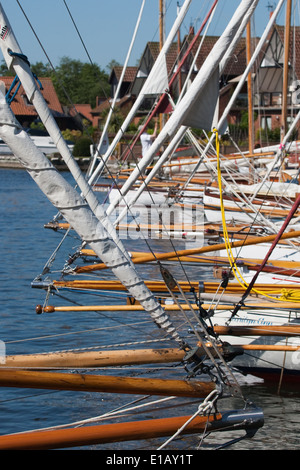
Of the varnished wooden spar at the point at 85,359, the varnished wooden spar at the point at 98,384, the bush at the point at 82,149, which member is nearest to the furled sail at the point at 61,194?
the varnished wooden spar at the point at 85,359

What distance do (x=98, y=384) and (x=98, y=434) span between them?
39 cm

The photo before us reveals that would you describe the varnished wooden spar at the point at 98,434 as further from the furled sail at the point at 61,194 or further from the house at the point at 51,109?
the house at the point at 51,109

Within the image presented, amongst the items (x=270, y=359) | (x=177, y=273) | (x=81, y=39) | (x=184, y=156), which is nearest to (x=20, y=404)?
(x=270, y=359)

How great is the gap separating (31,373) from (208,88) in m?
4.68

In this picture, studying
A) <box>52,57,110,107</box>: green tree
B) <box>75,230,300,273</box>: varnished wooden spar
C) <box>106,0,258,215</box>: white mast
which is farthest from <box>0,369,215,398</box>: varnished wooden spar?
<box>52,57,110,107</box>: green tree

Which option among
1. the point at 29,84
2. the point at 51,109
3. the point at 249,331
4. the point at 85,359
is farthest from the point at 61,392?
the point at 51,109

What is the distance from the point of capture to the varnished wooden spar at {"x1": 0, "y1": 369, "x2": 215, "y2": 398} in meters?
5.71

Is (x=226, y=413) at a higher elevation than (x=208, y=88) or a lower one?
lower

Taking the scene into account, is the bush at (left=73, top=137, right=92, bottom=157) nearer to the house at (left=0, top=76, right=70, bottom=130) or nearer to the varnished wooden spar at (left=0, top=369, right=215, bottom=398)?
the house at (left=0, top=76, right=70, bottom=130)

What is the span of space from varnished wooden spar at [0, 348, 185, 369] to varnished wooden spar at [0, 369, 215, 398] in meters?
0.41

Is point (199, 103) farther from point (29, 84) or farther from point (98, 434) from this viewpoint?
point (98, 434)

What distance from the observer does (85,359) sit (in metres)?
6.78

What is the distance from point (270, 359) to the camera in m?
11.3

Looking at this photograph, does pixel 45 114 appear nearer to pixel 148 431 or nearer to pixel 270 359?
pixel 148 431
